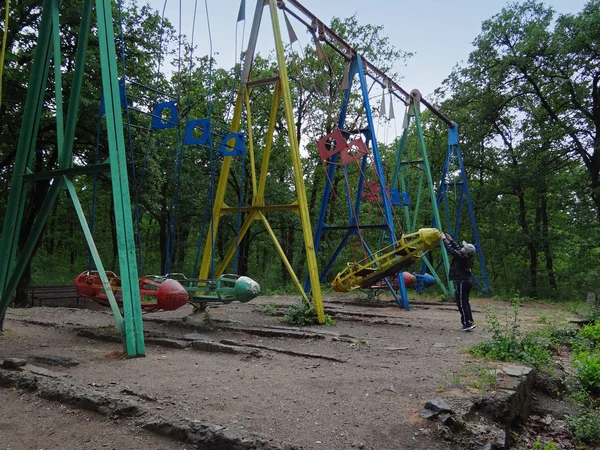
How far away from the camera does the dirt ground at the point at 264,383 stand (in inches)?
140

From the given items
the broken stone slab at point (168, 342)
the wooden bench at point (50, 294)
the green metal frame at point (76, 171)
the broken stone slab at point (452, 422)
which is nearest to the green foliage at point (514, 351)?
the broken stone slab at point (452, 422)

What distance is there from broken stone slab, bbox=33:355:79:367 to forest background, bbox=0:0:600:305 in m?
5.80

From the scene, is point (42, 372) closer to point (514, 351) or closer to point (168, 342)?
point (168, 342)

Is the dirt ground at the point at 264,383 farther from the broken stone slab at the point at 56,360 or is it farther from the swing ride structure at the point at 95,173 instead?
the swing ride structure at the point at 95,173

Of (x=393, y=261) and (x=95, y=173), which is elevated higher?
(x=95, y=173)

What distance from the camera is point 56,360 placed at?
5.64 m

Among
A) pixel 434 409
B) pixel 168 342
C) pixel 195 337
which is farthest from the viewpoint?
pixel 195 337

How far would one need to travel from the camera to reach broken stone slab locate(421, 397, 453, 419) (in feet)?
12.8

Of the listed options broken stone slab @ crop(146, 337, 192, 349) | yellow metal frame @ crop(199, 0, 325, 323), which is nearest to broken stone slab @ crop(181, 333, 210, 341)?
broken stone slab @ crop(146, 337, 192, 349)

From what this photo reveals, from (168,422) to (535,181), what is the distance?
1896 centimetres

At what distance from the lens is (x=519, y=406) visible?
4.72 metres

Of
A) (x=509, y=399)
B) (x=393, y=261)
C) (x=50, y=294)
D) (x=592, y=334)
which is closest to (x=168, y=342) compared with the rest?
(x=509, y=399)

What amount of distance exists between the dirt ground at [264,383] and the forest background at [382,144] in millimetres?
4450

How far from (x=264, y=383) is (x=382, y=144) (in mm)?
18177
